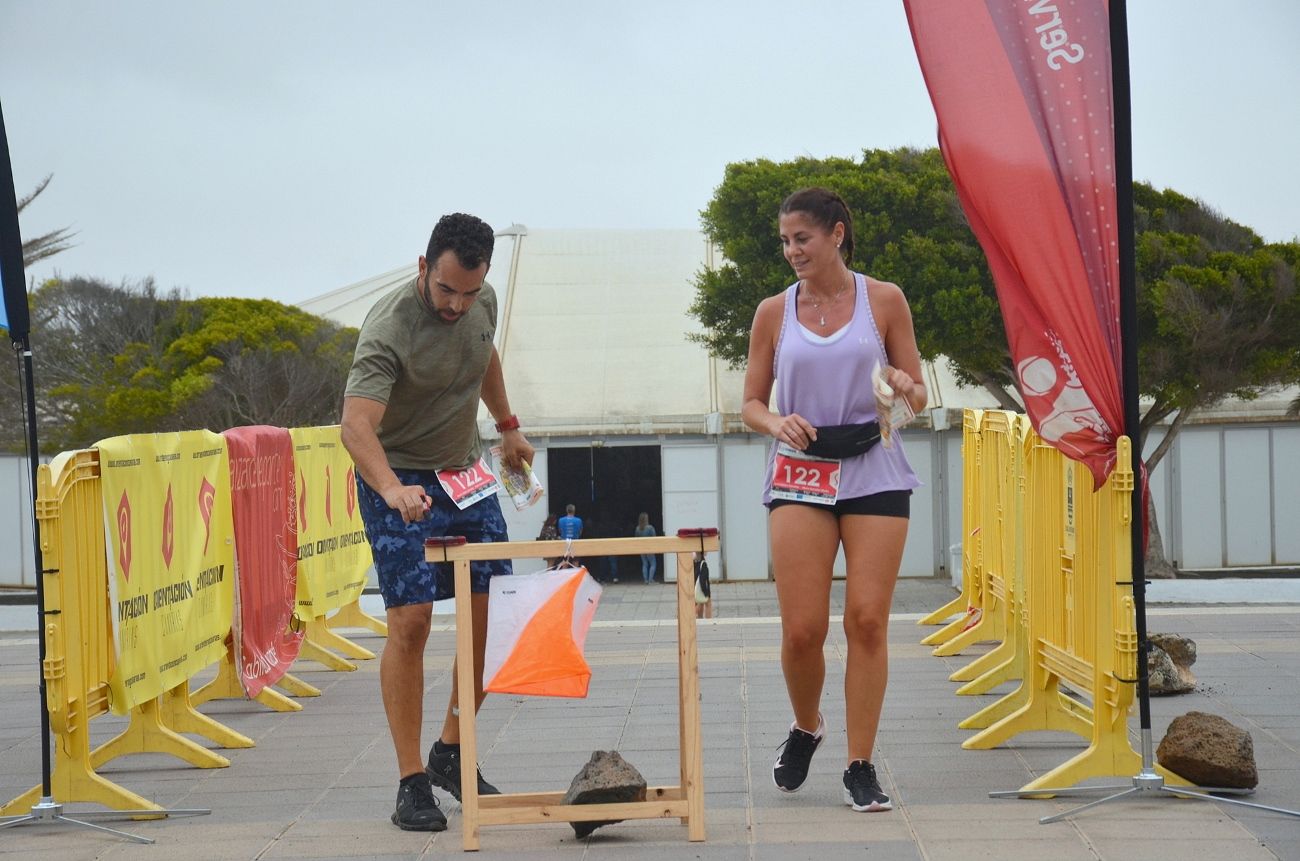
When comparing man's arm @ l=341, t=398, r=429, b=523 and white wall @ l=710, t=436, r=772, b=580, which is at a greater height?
man's arm @ l=341, t=398, r=429, b=523

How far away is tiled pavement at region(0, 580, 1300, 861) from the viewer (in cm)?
403

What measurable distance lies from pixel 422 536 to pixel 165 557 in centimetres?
174

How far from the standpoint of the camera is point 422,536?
14.7ft

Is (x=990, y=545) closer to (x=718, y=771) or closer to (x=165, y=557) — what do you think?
(x=718, y=771)

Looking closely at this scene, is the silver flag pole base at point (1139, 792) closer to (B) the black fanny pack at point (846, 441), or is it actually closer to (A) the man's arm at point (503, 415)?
(B) the black fanny pack at point (846, 441)

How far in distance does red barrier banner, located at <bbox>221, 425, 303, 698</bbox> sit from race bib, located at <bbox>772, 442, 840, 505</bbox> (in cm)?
307

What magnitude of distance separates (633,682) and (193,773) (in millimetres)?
2378

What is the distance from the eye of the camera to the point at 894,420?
14.1 ft

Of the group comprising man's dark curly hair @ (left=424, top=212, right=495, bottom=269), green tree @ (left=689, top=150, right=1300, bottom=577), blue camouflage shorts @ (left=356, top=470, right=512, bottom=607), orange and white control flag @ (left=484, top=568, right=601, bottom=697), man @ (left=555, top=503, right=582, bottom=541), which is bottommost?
man @ (left=555, top=503, right=582, bottom=541)

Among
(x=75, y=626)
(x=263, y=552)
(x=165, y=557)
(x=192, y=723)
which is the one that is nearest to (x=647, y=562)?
(x=263, y=552)

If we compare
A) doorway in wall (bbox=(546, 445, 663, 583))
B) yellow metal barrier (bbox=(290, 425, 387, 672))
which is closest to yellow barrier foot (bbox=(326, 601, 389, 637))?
yellow metal barrier (bbox=(290, 425, 387, 672))

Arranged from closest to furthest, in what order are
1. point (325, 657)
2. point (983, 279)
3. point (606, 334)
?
A: point (325, 657) < point (983, 279) < point (606, 334)

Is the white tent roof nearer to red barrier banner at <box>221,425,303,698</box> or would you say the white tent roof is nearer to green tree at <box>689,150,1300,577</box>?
green tree at <box>689,150,1300,577</box>

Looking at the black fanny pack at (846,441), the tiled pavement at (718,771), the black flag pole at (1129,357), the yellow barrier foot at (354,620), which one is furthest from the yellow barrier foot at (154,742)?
the yellow barrier foot at (354,620)
